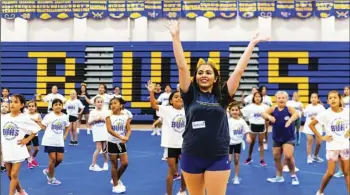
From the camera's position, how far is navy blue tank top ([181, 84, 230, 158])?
2.84 m

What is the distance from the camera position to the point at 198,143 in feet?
9.37

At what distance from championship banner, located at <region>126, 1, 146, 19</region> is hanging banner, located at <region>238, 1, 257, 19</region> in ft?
13.4

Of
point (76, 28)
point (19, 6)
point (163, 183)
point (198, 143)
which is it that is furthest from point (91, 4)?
point (198, 143)

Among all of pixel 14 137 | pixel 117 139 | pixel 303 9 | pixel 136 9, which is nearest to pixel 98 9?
pixel 136 9

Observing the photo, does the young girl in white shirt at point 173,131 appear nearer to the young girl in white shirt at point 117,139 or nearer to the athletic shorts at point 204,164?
the young girl in white shirt at point 117,139

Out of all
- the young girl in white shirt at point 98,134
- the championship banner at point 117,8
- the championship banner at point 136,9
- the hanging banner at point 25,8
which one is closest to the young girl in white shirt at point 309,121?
the young girl in white shirt at point 98,134

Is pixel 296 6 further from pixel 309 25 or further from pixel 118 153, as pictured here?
pixel 118 153

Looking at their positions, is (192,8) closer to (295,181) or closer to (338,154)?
(295,181)

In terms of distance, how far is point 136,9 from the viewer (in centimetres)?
1562

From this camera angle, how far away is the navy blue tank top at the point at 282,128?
6168 millimetres

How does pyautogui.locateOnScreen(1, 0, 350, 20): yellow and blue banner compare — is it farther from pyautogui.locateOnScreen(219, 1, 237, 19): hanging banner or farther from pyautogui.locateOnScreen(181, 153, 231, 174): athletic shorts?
pyautogui.locateOnScreen(181, 153, 231, 174): athletic shorts

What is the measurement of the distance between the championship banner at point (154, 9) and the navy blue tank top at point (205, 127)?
43.0ft

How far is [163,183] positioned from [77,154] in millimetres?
3431

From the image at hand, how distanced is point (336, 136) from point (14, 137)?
442 centimetres
